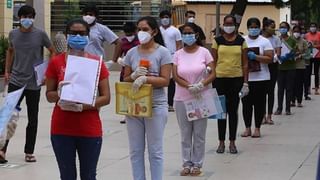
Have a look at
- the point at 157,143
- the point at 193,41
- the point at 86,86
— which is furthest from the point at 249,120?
the point at 86,86

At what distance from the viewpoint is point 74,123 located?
19.0ft

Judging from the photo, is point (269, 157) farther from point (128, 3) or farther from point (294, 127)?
point (128, 3)

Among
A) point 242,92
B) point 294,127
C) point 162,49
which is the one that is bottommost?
point 294,127

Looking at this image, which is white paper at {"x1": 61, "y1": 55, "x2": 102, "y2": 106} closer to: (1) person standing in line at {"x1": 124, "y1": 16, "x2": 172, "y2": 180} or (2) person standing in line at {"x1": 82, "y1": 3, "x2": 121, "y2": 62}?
(1) person standing in line at {"x1": 124, "y1": 16, "x2": 172, "y2": 180}

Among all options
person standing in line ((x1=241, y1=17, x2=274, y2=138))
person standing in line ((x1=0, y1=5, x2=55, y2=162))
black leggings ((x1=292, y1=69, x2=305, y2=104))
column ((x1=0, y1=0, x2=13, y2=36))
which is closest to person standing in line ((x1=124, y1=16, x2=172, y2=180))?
person standing in line ((x1=0, y1=5, x2=55, y2=162))

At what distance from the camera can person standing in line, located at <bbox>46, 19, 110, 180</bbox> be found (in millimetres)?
5809

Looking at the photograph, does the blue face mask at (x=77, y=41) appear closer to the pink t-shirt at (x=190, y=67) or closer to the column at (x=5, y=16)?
the pink t-shirt at (x=190, y=67)

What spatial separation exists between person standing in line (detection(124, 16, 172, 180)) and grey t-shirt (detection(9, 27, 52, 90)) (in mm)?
2125

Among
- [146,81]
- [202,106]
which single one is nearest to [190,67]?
[202,106]

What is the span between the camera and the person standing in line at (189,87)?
8.50 meters

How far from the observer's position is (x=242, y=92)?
10.1 meters

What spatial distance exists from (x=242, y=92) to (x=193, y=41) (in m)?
1.83

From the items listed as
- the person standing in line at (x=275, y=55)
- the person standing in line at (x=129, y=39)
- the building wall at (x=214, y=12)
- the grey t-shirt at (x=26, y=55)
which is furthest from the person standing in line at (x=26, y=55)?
the building wall at (x=214, y=12)

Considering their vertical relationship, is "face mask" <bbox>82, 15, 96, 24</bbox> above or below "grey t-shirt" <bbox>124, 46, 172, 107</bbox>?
above
